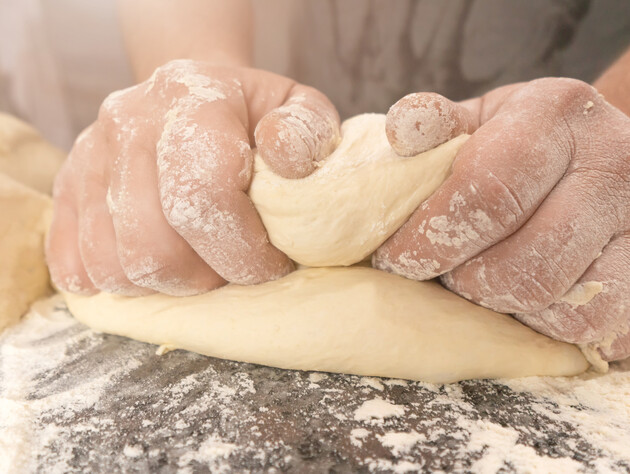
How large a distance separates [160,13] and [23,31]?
1.13 meters

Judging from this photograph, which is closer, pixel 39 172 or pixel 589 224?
pixel 589 224

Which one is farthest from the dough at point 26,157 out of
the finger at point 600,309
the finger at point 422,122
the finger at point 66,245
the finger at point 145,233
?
the finger at point 600,309

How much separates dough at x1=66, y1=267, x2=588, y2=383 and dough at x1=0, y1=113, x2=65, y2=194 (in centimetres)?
121

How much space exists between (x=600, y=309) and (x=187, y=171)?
0.93 metres

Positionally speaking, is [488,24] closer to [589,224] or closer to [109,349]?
[589,224]

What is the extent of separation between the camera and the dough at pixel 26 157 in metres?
1.78

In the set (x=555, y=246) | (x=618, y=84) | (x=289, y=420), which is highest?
(x=618, y=84)

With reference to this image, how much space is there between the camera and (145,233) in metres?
1.03

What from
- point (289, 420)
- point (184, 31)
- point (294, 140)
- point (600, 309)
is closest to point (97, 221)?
point (294, 140)

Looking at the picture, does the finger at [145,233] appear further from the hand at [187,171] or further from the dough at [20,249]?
the dough at [20,249]

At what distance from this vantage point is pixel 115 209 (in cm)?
107

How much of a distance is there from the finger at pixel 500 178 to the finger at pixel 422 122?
59 mm

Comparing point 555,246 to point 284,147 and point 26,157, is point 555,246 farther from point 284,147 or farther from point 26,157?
point 26,157

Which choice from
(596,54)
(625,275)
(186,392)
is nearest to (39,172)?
(186,392)
